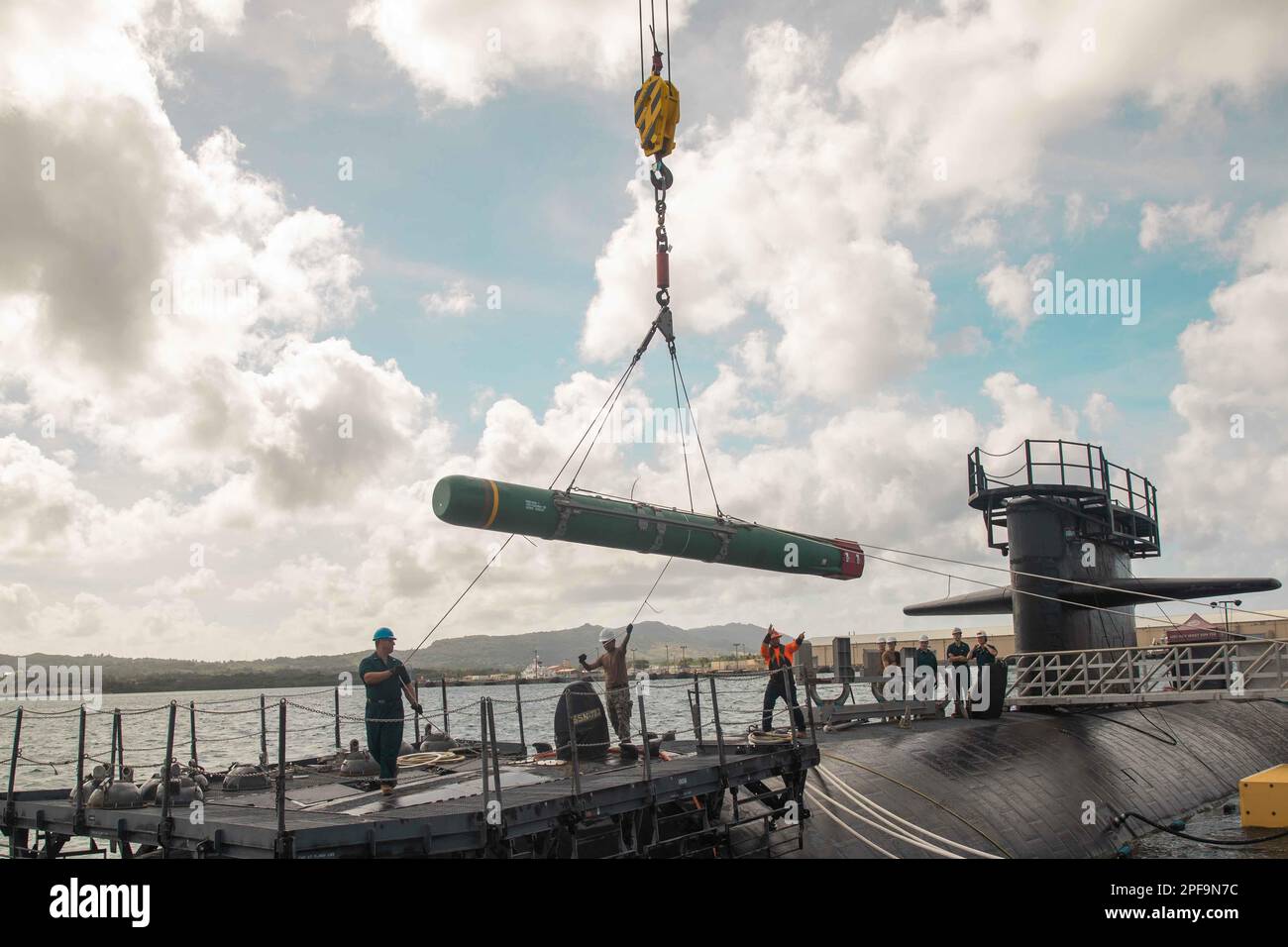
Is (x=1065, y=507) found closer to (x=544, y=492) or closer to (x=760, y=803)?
(x=760, y=803)

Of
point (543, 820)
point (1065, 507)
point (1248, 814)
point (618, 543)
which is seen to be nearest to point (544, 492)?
point (618, 543)

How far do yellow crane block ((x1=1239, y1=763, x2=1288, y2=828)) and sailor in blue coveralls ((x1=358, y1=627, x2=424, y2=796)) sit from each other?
40.7 feet

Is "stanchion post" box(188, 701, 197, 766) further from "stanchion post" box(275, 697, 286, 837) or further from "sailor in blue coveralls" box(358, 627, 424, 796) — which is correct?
"stanchion post" box(275, 697, 286, 837)

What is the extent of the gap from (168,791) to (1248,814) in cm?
1481

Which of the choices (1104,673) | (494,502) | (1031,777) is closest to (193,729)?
(494,502)

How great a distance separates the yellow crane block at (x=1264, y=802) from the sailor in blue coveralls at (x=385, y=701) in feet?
40.7

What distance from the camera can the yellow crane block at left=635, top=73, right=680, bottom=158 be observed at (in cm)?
1498

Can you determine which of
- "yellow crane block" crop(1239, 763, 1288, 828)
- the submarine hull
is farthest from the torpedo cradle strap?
"yellow crane block" crop(1239, 763, 1288, 828)

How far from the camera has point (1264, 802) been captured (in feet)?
50.2

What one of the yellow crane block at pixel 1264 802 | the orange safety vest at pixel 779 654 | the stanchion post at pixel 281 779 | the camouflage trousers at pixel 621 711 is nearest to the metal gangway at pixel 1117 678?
the yellow crane block at pixel 1264 802

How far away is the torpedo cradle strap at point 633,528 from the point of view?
11.8m
